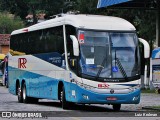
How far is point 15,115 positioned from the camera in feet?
55.5

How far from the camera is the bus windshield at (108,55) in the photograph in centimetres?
2147

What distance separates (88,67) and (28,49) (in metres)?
7.43

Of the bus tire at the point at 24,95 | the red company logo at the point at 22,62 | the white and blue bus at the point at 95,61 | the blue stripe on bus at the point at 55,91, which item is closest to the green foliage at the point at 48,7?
the blue stripe on bus at the point at 55,91

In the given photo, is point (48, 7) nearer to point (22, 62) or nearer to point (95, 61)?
point (22, 62)

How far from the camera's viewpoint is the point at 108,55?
70.8 ft

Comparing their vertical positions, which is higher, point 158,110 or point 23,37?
point 23,37

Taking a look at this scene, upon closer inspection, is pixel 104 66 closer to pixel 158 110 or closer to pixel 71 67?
pixel 71 67

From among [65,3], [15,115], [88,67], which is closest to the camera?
[15,115]

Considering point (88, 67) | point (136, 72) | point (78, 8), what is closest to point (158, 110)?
point (136, 72)

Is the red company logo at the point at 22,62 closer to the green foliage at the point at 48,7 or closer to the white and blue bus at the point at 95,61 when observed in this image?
the white and blue bus at the point at 95,61

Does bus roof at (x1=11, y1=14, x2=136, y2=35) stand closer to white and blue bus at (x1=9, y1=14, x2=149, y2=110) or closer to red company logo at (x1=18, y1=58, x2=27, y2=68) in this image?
white and blue bus at (x1=9, y1=14, x2=149, y2=110)

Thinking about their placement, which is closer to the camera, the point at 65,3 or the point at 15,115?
the point at 15,115

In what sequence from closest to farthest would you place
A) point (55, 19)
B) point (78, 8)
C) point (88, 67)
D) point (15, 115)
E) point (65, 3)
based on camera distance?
point (15, 115), point (88, 67), point (55, 19), point (78, 8), point (65, 3)

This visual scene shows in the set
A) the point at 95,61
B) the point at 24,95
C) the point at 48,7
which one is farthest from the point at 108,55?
the point at 48,7
